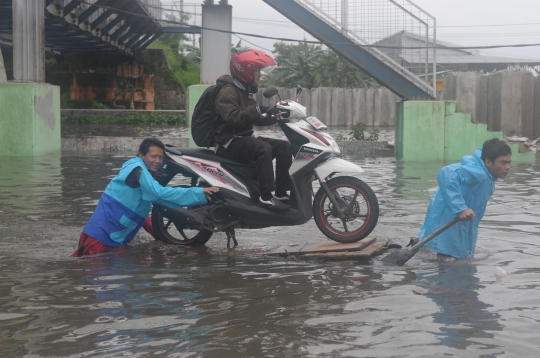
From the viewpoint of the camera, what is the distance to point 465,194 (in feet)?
20.8

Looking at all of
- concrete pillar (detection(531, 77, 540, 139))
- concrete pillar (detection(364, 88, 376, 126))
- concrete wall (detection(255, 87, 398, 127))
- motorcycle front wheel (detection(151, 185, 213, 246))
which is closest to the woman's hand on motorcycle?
motorcycle front wheel (detection(151, 185, 213, 246))

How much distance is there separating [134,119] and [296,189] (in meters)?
25.7

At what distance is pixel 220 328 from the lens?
4.45 meters

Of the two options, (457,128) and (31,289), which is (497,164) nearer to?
(31,289)

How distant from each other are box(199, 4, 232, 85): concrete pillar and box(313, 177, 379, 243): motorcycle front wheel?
1128cm

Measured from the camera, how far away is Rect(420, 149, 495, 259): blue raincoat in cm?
620

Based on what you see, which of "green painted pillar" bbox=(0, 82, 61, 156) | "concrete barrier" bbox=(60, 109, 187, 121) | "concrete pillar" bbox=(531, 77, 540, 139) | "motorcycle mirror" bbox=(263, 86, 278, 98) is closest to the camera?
"motorcycle mirror" bbox=(263, 86, 278, 98)

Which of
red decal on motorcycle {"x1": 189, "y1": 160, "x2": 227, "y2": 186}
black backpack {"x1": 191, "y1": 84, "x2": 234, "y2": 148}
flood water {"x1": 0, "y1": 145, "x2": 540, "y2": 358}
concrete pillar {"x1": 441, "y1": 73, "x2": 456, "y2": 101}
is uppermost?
concrete pillar {"x1": 441, "y1": 73, "x2": 456, "y2": 101}

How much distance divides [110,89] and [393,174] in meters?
26.4

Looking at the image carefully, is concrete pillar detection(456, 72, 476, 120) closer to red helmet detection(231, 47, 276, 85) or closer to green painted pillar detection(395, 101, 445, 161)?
green painted pillar detection(395, 101, 445, 161)

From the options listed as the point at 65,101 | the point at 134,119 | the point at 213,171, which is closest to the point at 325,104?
the point at 134,119

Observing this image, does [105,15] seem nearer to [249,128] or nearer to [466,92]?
[466,92]

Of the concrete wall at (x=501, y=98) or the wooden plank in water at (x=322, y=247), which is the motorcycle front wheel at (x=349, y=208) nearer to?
the wooden plank in water at (x=322, y=247)

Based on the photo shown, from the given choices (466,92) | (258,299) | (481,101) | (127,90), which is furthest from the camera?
(127,90)
